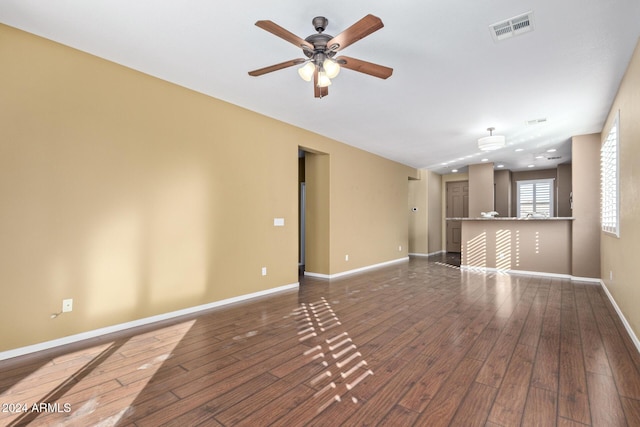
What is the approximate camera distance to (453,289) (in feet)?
16.0

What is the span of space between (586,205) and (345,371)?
5.57 meters

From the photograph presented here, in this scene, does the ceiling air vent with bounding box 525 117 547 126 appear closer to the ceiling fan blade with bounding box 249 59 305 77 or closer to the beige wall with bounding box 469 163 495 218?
the beige wall with bounding box 469 163 495 218

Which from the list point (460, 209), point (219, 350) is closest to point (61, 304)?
point (219, 350)

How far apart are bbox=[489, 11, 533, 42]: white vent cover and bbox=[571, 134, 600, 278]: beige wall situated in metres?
4.17

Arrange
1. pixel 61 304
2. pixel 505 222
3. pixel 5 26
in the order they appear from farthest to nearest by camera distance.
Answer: pixel 505 222, pixel 61 304, pixel 5 26

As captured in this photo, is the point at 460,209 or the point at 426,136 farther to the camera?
the point at 460,209

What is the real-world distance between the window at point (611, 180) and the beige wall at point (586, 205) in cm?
63

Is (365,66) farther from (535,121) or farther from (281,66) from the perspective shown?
(535,121)

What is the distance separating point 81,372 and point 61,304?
0.80 m

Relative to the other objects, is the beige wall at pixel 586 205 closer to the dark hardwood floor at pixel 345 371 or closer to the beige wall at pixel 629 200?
the beige wall at pixel 629 200

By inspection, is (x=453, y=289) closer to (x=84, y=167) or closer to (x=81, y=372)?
(x=81, y=372)

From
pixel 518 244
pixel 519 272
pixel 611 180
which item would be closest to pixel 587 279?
pixel 519 272

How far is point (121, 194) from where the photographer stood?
309cm

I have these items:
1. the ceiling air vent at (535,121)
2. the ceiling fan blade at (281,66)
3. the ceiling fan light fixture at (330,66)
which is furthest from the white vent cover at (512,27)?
the ceiling air vent at (535,121)
